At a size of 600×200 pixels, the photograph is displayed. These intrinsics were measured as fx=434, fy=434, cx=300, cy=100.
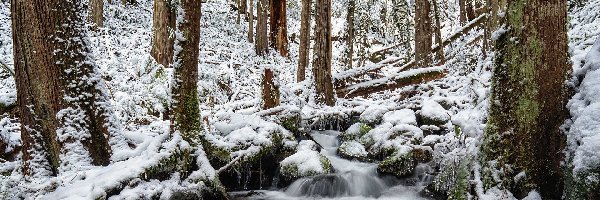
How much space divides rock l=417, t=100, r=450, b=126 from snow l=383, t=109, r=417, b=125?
0.58ft

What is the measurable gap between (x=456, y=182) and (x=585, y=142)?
52.3 inches

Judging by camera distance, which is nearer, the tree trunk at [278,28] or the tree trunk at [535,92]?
the tree trunk at [535,92]

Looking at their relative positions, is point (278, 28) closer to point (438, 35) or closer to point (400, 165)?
point (400, 165)

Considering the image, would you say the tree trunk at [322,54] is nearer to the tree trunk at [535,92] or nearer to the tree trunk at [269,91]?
the tree trunk at [269,91]

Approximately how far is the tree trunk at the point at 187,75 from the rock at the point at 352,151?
310cm

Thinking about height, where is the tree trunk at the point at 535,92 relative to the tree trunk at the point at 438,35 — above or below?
below

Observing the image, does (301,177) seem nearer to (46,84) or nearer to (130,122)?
(130,122)

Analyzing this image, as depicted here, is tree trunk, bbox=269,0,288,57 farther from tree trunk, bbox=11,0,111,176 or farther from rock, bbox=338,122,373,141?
tree trunk, bbox=11,0,111,176

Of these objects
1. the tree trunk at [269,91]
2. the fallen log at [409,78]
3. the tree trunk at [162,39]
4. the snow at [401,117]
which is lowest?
the snow at [401,117]

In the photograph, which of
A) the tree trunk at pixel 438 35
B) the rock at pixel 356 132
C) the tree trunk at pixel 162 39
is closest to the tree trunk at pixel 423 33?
the tree trunk at pixel 438 35

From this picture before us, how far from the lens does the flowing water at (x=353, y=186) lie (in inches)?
249

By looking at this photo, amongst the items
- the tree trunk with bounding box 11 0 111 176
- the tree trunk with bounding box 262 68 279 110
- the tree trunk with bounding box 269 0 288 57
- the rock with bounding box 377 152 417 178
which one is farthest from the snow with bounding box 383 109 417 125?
the tree trunk with bounding box 11 0 111 176

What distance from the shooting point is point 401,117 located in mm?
7883

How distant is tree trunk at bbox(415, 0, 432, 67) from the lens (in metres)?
10.6
